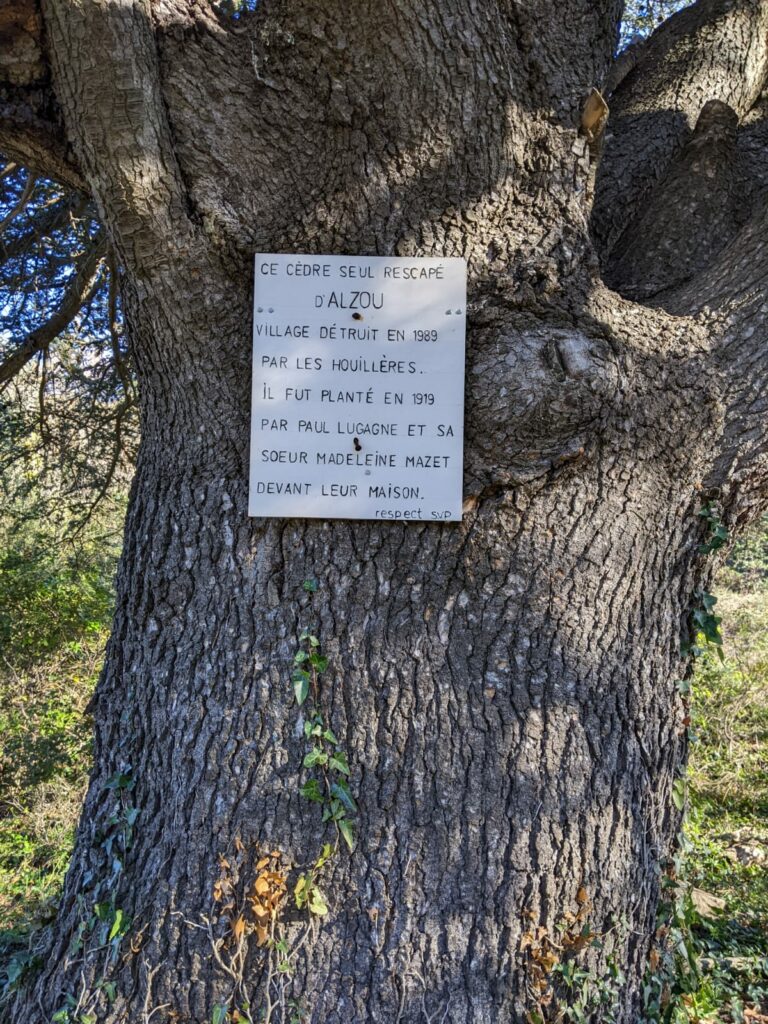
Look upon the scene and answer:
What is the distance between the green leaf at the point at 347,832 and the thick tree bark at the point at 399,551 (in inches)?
1.2

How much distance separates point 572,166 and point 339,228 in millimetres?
727

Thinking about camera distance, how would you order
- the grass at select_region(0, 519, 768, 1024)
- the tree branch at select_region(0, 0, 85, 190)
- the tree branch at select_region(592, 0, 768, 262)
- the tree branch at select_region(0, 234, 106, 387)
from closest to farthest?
the tree branch at select_region(0, 0, 85, 190) → the grass at select_region(0, 519, 768, 1024) → the tree branch at select_region(592, 0, 768, 262) → the tree branch at select_region(0, 234, 106, 387)

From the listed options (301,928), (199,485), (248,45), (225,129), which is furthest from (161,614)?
(248,45)

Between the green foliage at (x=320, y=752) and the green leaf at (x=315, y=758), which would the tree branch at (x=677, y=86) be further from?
the green leaf at (x=315, y=758)

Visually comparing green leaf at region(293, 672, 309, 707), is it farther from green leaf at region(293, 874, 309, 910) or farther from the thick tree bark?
green leaf at region(293, 874, 309, 910)

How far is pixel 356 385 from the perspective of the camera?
226cm

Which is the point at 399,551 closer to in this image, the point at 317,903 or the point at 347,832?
the point at 347,832

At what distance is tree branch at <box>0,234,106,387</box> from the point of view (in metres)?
4.51

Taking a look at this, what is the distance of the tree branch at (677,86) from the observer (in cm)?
310

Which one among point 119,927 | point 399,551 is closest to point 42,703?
point 119,927

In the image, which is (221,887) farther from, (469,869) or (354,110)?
(354,110)

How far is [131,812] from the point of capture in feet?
7.06

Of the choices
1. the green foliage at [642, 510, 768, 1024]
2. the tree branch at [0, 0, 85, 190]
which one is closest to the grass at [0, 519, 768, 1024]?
the green foliage at [642, 510, 768, 1024]

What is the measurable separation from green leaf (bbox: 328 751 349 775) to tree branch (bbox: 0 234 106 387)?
11.6 ft
